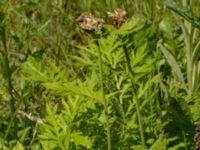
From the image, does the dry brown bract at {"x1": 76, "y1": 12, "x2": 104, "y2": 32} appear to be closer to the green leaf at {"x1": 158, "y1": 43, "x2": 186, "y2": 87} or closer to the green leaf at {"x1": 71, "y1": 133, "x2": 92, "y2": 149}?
the green leaf at {"x1": 71, "y1": 133, "x2": 92, "y2": 149}

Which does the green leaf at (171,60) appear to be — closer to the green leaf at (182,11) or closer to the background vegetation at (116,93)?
the background vegetation at (116,93)

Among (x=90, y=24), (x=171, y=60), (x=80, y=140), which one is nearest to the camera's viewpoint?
(x=90, y=24)

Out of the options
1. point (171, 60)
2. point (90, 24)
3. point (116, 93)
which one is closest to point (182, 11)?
point (116, 93)

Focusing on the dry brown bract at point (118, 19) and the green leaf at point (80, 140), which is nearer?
the dry brown bract at point (118, 19)

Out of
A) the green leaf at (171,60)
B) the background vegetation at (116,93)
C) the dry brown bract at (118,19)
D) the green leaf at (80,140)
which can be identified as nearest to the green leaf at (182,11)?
the background vegetation at (116,93)

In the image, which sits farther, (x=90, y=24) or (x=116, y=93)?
(x=116, y=93)

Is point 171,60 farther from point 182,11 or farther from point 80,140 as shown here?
point 80,140

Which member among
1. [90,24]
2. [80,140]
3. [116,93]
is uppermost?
[90,24]

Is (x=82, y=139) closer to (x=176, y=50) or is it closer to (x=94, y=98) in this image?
(x=94, y=98)

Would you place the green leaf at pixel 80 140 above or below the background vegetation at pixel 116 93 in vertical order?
below

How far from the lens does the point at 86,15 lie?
121cm

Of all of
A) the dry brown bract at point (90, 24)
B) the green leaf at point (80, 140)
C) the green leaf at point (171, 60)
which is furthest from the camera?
the green leaf at point (171, 60)

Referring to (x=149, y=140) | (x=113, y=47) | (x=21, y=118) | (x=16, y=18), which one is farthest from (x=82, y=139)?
(x=16, y=18)

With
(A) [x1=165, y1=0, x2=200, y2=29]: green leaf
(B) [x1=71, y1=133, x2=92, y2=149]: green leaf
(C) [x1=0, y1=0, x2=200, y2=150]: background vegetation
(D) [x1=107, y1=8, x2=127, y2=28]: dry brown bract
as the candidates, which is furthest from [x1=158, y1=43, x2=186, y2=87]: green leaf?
(D) [x1=107, y1=8, x2=127, y2=28]: dry brown bract
